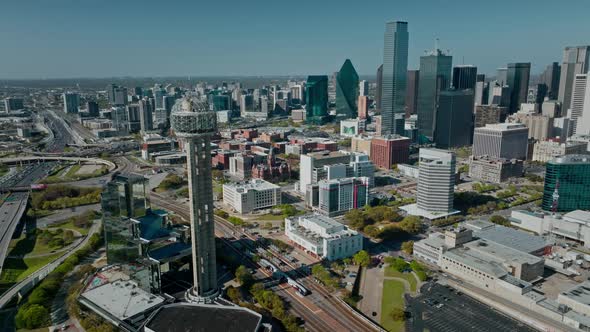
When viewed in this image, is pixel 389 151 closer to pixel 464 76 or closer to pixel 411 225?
pixel 411 225

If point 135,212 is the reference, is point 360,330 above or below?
below

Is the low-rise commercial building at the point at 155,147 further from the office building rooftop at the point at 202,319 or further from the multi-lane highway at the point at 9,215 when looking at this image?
the office building rooftop at the point at 202,319

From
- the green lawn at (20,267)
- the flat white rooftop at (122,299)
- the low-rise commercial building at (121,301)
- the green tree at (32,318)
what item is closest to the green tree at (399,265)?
the low-rise commercial building at (121,301)

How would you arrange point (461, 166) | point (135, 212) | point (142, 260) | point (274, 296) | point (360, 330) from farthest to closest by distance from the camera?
point (461, 166)
point (135, 212)
point (142, 260)
point (274, 296)
point (360, 330)

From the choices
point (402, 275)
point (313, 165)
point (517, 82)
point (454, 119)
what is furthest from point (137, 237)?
point (517, 82)

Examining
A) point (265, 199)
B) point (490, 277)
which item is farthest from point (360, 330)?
point (265, 199)

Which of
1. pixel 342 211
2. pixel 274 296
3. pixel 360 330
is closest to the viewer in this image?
pixel 360 330

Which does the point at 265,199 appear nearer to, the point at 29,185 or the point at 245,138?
the point at 29,185
